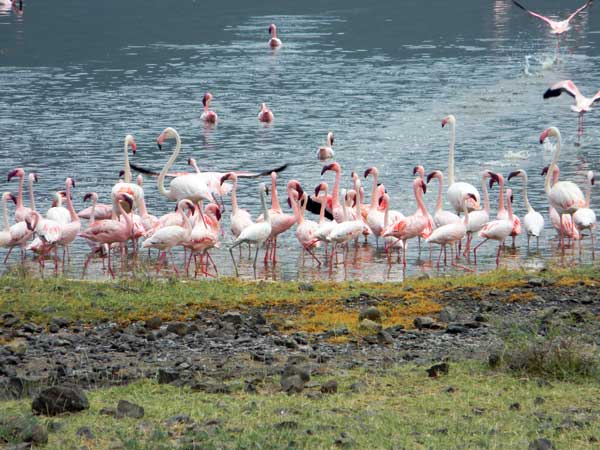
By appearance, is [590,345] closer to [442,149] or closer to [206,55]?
[442,149]

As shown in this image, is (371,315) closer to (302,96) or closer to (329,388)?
(329,388)

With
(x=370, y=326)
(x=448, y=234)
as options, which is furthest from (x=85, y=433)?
(x=448, y=234)

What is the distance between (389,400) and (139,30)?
40.5 meters

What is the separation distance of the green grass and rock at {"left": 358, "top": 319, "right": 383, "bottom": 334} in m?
1.50

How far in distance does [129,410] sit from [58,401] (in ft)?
1.31

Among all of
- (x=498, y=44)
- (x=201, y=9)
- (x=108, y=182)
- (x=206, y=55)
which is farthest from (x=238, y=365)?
(x=201, y=9)

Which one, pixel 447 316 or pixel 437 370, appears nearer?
pixel 437 370

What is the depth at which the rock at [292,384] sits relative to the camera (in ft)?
23.7

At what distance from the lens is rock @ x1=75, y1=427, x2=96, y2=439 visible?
625 centimetres

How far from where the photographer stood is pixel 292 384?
723cm

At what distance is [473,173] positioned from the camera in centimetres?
2000

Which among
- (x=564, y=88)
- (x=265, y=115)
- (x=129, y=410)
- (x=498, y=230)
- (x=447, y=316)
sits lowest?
(x=498, y=230)

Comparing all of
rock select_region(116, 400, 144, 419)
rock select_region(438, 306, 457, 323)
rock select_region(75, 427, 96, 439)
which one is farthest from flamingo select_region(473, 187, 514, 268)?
rock select_region(75, 427, 96, 439)

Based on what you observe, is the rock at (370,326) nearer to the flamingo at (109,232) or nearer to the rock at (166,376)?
the rock at (166,376)
